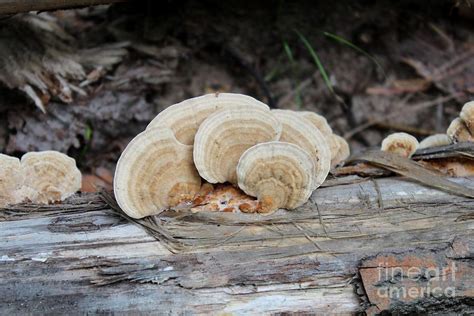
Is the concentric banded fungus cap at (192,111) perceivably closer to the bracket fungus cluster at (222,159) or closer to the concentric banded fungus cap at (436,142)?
the bracket fungus cluster at (222,159)

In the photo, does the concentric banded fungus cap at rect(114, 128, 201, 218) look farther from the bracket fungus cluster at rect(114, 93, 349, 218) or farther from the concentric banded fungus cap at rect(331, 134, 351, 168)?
the concentric banded fungus cap at rect(331, 134, 351, 168)

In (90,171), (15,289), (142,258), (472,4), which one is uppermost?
(472,4)

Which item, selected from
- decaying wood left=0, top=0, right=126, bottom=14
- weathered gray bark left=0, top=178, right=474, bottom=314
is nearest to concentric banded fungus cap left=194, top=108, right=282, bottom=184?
weathered gray bark left=0, top=178, right=474, bottom=314

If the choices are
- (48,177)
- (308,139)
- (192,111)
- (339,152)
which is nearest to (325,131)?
(339,152)

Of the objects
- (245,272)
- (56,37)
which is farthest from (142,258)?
(56,37)

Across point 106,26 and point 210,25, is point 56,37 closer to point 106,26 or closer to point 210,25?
point 106,26

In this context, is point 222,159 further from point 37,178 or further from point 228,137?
point 37,178

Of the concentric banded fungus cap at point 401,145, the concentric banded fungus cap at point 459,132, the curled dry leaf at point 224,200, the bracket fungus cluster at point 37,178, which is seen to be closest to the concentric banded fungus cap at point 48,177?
the bracket fungus cluster at point 37,178

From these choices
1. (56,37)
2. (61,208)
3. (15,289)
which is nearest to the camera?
(15,289)
